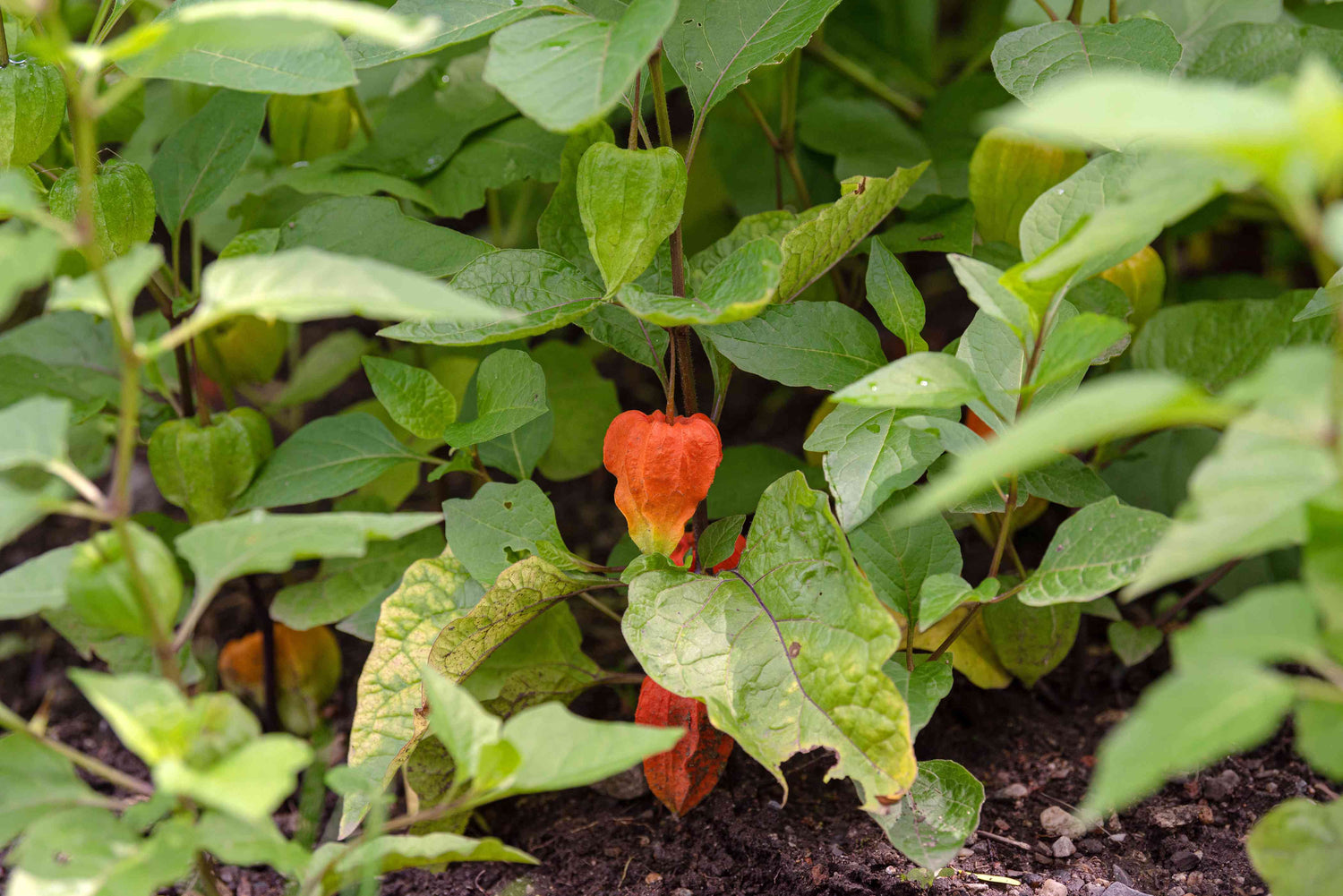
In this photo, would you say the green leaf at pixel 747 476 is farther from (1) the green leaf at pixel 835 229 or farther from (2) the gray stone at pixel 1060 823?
(2) the gray stone at pixel 1060 823

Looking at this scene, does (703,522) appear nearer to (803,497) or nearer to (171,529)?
(803,497)

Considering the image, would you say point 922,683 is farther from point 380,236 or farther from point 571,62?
point 380,236

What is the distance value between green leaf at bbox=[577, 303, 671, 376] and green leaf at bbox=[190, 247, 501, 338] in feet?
1.25

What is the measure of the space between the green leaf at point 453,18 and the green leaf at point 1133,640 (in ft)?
Result: 2.33

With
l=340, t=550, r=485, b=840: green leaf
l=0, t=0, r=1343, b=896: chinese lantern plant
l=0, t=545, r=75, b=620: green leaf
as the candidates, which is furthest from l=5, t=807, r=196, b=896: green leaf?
l=340, t=550, r=485, b=840: green leaf

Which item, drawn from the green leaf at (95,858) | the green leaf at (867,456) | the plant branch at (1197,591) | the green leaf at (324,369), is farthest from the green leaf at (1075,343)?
the green leaf at (324,369)

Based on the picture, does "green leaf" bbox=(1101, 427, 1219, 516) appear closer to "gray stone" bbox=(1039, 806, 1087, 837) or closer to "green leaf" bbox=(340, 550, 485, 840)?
"gray stone" bbox=(1039, 806, 1087, 837)

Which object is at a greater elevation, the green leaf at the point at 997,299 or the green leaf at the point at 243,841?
the green leaf at the point at 997,299

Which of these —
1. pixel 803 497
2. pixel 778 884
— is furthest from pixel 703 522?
pixel 778 884

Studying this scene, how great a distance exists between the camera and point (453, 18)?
0.72 meters

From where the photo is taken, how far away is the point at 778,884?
750 millimetres

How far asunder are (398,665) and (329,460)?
218 millimetres

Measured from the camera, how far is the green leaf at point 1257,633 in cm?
41

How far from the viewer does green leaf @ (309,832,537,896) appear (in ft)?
1.78
